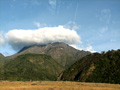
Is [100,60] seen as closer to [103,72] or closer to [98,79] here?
[103,72]

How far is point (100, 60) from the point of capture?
449ft

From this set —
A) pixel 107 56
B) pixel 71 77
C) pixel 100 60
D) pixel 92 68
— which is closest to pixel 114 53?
pixel 107 56

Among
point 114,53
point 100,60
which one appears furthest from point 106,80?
point 114,53

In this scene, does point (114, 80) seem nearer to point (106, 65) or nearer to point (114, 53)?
point (106, 65)

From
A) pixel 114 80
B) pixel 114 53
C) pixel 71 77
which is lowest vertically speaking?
pixel 71 77

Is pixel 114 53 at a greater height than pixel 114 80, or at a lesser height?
greater

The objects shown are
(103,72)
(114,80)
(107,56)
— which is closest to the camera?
(114,80)

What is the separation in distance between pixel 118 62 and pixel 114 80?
81.7 feet

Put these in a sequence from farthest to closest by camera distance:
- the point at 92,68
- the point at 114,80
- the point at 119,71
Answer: the point at 92,68, the point at 119,71, the point at 114,80

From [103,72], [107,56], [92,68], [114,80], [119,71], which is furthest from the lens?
[107,56]

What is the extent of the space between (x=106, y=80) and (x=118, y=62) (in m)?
24.2

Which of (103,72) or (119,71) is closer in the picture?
(119,71)

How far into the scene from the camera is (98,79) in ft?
372

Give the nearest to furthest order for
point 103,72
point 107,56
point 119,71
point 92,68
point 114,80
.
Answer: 1. point 114,80
2. point 119,71
3. point 103,72
4. point 92,68
5. point 107,56
